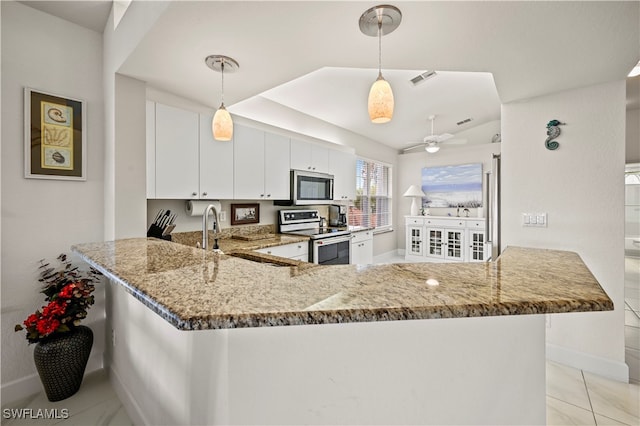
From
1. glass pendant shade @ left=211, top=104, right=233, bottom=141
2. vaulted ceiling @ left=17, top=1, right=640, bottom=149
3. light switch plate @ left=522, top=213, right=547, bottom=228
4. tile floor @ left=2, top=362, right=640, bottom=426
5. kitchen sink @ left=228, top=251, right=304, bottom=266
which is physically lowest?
tile floor @ left=2, top=362, right=640, bottom=426

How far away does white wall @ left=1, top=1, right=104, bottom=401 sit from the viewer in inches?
71.4

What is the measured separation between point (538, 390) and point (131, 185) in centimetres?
259

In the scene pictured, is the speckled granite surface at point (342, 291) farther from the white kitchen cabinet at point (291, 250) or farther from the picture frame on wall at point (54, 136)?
the white kitchen cabinet at point (291, 250)

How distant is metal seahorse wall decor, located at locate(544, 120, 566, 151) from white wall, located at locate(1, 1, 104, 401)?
11.8 ft

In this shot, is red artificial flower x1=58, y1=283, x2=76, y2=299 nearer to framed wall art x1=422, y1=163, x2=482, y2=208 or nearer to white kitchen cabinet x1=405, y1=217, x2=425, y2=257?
white kitchen cabinet x1=405, y1=217, x2=425, y2=257

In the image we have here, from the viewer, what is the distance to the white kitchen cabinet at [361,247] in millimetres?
4305

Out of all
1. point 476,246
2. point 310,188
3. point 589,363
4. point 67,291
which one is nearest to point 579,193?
point 589,363

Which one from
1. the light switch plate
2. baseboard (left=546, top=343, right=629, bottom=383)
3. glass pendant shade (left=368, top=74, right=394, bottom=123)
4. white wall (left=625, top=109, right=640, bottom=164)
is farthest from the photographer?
white wall (left=625, top=109, right=640, bottom=164)

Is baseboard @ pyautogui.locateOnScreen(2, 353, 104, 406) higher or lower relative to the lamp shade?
lower

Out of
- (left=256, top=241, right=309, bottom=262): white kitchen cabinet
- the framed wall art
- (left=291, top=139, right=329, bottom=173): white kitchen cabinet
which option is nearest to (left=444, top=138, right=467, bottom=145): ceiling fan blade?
the framed wall art

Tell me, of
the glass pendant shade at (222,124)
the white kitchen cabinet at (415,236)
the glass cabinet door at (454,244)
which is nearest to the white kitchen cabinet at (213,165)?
the glass pendant shade at (222,124)

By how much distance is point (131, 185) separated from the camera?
208 cm

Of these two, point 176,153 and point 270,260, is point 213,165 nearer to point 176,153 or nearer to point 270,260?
point 176,153

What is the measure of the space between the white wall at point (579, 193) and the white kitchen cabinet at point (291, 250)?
2.02 m
